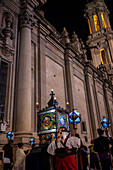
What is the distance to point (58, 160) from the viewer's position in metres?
4.60

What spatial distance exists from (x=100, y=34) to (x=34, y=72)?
106 ft

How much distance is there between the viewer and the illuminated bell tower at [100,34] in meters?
37.8

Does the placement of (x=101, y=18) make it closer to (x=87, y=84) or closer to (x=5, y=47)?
(x=87, y=84)

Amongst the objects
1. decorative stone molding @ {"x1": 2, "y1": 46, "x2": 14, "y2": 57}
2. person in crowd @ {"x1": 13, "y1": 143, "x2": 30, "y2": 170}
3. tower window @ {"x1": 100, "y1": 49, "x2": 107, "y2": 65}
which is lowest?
person in crowd @ {"x1": 13, "y1": 143, "x2": 30, "y2": 170}

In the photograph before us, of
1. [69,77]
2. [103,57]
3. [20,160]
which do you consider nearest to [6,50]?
[20,160]

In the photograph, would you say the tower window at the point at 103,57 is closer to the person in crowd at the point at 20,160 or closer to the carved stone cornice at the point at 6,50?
the carved stone cornice at the point at 6,50

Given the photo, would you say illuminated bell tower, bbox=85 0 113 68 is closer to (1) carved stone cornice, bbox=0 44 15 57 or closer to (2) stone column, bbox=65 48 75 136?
(2) stone column, bbox=65 48 75 136

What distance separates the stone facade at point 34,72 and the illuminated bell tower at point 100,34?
1419 cm

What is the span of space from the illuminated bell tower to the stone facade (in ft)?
46.6

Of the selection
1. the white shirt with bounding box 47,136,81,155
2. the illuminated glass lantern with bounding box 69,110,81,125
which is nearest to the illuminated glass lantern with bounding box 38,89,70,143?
the illuminated glass lantern with bounding box 69,110,81,125

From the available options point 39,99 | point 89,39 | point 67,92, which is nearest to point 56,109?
point 39,99

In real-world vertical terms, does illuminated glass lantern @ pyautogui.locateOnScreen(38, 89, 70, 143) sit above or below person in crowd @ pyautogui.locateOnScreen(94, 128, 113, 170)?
above

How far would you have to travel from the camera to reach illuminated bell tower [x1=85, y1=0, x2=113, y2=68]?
124ft

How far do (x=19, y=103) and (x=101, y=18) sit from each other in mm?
40691
